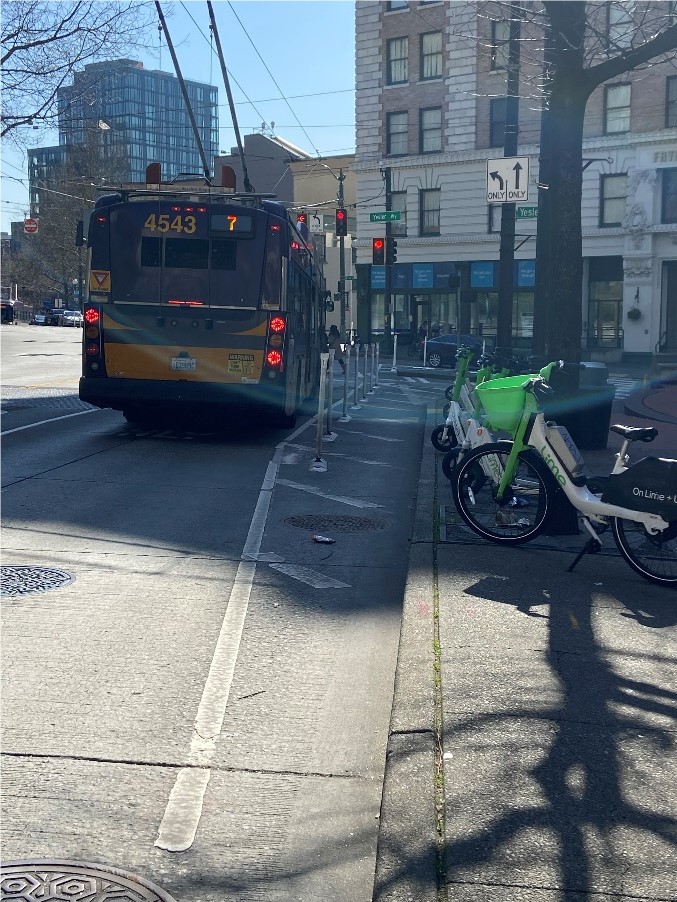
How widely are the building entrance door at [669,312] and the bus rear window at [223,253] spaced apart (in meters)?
34.3

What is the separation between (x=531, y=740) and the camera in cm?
439

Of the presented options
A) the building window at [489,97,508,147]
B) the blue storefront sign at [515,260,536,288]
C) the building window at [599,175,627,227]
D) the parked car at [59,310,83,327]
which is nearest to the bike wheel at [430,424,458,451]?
the building window at [599,175,627,227]

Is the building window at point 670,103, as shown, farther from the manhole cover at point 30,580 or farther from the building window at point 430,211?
the manhole cover at point 30,580

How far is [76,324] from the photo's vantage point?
9075 centimetres

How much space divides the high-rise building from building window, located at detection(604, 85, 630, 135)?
619 inches

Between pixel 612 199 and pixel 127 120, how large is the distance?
73146 millimetres

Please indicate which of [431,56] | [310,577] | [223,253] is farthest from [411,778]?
[431,56]

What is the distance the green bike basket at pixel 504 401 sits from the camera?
8203 millimetres

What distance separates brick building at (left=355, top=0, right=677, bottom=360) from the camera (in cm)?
4466

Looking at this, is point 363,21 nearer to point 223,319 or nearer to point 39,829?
point 223,319

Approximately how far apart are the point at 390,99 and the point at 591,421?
133 feet

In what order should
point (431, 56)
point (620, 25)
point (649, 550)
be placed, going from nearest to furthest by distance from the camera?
1. point (649, 550)
2. point (620, 25)
3. point (431, 56)

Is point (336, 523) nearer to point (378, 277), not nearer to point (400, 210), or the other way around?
point (400, 210)

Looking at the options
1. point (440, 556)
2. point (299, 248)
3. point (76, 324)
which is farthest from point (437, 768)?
point (76, 324)
